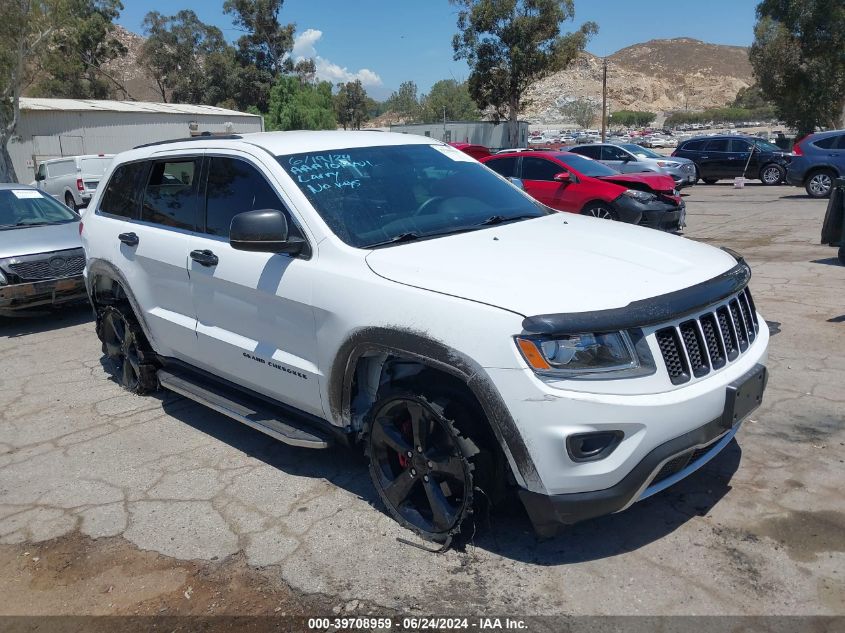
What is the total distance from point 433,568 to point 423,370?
34.6 inches

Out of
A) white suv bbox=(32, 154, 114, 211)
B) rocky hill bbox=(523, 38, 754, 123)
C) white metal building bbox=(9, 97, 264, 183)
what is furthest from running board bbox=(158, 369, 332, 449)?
rocky hill bbox=(523, 38, 754, 123)

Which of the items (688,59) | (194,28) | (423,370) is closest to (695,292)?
(423,370)

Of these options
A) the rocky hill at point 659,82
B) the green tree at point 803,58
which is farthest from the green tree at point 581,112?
the green tree at point 803,58

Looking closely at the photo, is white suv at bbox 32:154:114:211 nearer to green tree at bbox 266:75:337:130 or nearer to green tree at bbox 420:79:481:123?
green tree at bbox 266:75:337:130

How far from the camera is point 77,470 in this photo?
14.7 ft

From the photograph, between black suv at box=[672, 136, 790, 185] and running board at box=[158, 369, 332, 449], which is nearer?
running board at box=[158, 369, 332, 449]

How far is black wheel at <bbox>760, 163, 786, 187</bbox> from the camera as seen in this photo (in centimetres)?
2222

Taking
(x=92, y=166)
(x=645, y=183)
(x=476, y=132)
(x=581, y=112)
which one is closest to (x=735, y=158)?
(x=645, y=183)

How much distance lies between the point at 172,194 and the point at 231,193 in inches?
28.9

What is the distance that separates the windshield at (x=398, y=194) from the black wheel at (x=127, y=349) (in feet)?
6.90

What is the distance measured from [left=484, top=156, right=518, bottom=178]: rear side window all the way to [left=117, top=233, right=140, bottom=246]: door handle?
8543mm

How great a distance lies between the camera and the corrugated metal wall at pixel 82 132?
3341 centimetres

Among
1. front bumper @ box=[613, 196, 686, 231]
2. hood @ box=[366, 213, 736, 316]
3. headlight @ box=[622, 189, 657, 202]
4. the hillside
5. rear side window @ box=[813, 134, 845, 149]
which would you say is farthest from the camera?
the hillside

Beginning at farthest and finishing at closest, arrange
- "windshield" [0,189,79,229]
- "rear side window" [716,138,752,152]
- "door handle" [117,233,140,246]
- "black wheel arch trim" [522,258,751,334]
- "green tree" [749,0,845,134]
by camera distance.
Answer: "green tree" [749,0,845,134] < "rear side window" [716,138,752,152] < "windshield" [0,189,79,229] < "door handle" [117,233,140,246] < "black wheel arch trim" [522,258,751,334]
